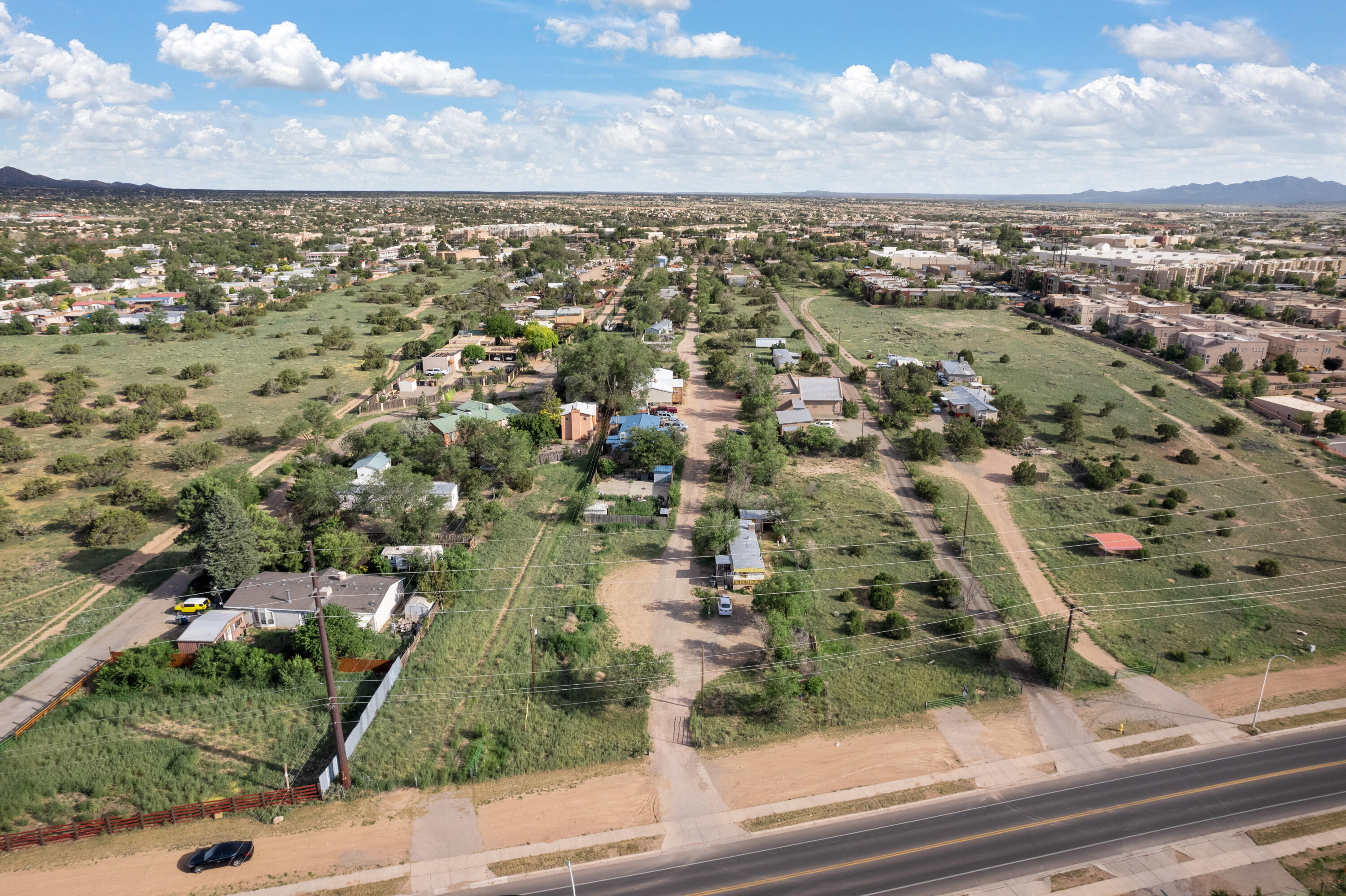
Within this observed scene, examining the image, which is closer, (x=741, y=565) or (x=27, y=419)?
(x=741, y=565)

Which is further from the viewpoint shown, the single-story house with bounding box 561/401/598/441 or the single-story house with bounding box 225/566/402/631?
the single-story house with bounding box 561/401/598/441

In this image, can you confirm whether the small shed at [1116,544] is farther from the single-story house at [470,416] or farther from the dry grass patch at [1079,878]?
the single-story house at [470,416]

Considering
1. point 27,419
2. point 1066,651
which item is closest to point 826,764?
point 1066,651

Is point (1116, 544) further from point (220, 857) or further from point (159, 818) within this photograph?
point (159, 818)

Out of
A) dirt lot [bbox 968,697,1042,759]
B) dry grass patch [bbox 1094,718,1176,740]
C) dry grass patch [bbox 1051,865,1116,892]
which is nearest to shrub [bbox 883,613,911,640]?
dirt lot [bbox 968,697,1042,759]

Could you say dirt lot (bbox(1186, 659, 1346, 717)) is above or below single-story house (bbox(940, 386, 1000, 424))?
below

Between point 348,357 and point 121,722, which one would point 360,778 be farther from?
point 348,357

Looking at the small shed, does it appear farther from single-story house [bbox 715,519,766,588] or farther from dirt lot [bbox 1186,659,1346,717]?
single-story house [bbox 715,519,766,588]
